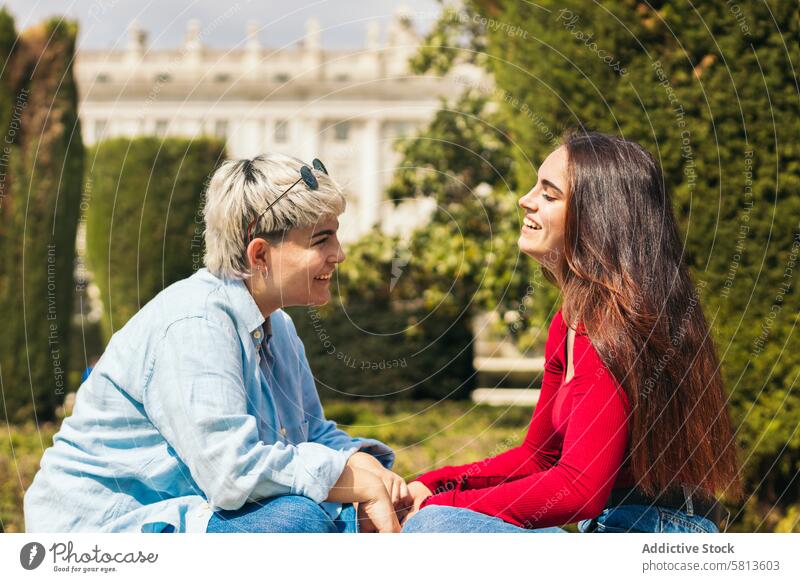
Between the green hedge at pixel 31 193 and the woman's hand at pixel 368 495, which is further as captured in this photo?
the green hedge at pixel 31 193

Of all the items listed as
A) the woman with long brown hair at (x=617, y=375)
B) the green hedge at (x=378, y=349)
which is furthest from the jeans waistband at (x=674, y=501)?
the green hedge at (x=378, y=349)

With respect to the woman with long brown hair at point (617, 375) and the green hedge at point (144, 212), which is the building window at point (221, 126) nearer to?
the green hedge at point (144, 212)

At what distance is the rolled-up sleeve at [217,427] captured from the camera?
2732 mm

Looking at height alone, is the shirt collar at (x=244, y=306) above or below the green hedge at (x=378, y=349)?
above

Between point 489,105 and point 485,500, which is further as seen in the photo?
point 489,105

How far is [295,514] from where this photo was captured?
9.35ft

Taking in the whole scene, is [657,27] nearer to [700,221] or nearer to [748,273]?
[700,221]

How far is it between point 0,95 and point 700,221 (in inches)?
291

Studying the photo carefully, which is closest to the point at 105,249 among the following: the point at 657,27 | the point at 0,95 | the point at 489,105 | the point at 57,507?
the point at 0,95

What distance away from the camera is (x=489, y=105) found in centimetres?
1096

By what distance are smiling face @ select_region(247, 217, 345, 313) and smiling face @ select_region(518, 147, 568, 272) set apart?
646 mm

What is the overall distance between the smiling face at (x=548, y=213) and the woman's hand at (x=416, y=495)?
88 cm

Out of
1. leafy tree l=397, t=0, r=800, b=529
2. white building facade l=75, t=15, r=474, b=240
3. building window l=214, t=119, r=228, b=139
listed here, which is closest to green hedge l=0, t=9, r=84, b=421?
white building facade l=75, t=15, r=474, b=240
